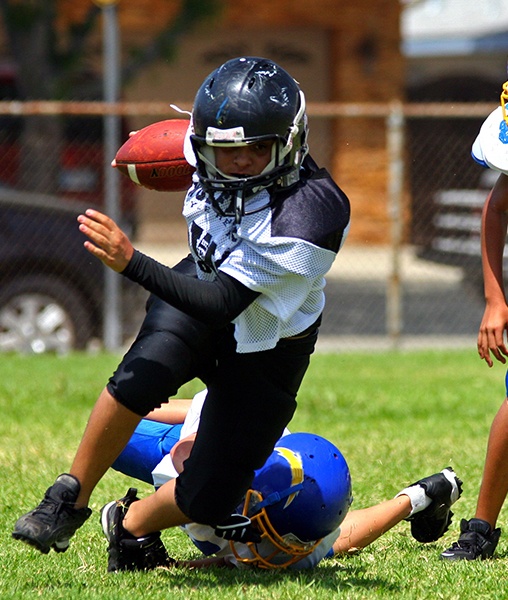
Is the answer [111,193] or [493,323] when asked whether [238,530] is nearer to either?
[493,323]

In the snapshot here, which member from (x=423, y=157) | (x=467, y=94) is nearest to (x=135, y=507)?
(x=423, y=157)

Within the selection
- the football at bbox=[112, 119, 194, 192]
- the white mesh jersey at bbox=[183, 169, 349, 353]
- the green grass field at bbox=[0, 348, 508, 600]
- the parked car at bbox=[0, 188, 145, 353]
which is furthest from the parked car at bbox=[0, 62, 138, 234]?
the white mesh jersey at bbox=[183, 169, 349, 353]

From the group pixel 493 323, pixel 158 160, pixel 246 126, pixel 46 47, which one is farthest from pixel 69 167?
pixel 246 126

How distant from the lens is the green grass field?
3658 mm

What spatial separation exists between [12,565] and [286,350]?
3.77ft

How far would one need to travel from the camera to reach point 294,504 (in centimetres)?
386

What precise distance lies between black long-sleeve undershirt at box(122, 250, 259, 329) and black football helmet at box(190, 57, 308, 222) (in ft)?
0.78

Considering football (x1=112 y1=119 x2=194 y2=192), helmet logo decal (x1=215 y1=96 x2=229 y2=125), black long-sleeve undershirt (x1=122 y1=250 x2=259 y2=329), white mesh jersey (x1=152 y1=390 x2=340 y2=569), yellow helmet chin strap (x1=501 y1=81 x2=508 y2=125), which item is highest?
helmet logo decal (x1=215 y1=96 x2=229 y2=125)

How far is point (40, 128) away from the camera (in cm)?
1142

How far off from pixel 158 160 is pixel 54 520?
1295mm

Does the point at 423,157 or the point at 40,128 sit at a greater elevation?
the point at 40,128

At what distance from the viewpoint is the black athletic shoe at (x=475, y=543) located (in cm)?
409

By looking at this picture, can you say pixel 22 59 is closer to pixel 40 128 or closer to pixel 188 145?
pixel 40 128

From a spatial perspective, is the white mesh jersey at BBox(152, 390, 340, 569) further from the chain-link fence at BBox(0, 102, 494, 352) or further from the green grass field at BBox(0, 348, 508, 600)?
the chain-link fence at BBox(0, 102, 494, 352)
